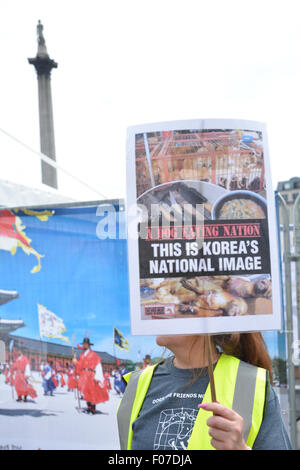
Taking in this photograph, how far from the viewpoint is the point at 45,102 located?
12.8 feet

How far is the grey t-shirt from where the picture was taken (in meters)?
1.19

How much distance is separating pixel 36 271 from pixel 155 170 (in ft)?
7.60

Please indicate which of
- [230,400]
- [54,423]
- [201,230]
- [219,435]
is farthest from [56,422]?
[201,230]

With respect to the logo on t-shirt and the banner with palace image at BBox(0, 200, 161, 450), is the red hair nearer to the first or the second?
the logo on t-shirt

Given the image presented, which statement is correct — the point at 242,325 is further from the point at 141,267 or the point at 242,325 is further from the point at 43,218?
the point at 43,218

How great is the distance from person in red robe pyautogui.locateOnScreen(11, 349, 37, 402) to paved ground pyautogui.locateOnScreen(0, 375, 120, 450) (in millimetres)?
44

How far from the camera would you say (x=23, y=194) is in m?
3.40

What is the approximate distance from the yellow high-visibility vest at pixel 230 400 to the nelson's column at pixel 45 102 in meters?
2.44

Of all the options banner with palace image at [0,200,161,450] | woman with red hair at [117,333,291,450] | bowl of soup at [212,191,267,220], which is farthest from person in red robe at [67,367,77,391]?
bowl of soup at [212,191,267,220]

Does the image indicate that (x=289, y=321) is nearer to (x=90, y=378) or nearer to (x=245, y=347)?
(x=90, y=378)

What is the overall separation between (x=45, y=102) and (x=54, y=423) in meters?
2.44

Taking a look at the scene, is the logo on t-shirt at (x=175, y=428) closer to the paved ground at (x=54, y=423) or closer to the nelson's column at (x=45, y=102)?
the paved ground at (x=54, y=423)

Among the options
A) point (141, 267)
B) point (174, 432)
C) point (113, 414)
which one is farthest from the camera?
point (113, 414)
